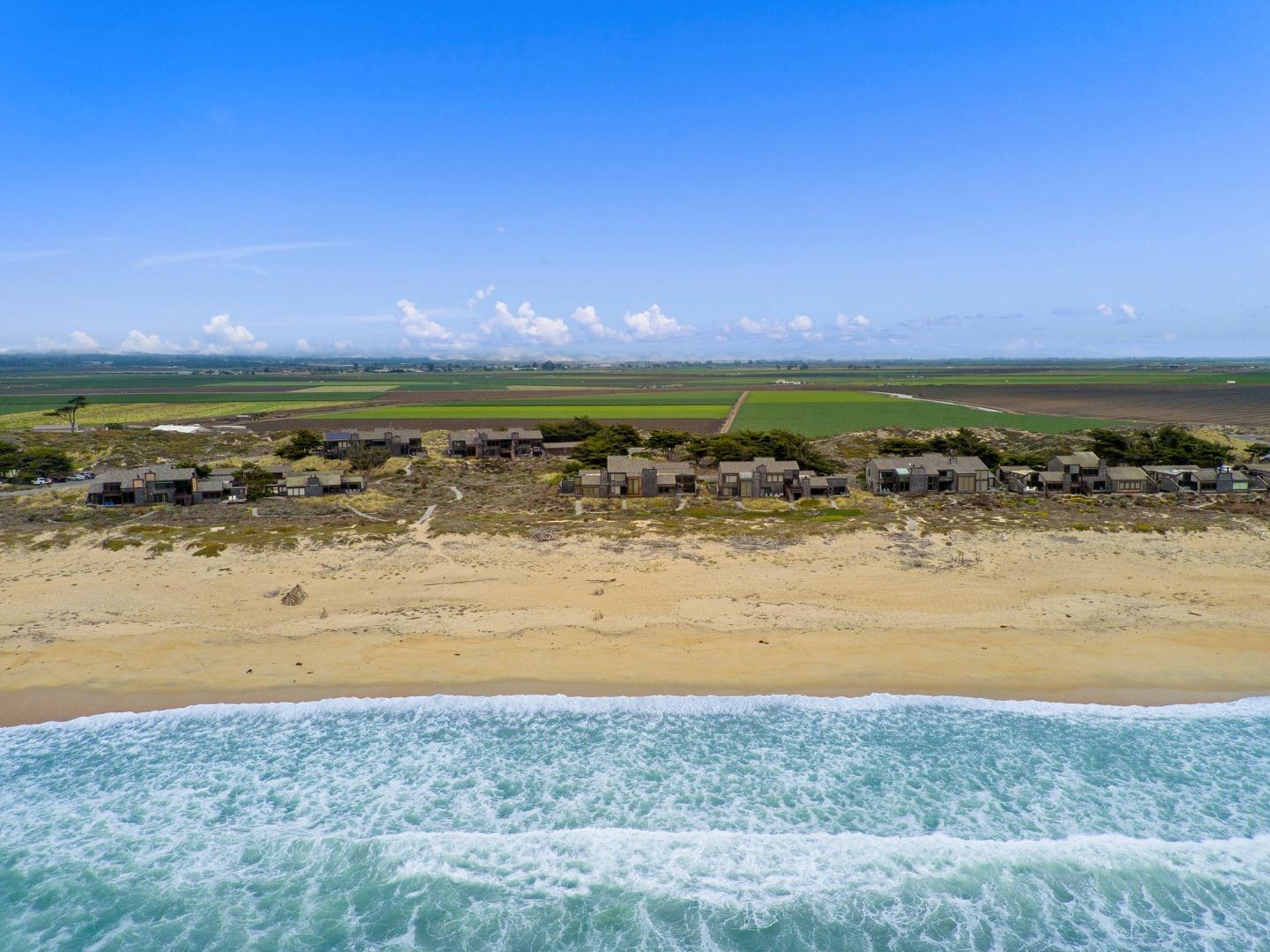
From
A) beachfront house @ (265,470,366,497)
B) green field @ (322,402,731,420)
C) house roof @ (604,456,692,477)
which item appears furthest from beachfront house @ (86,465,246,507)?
green field @ (322,402,731,420)

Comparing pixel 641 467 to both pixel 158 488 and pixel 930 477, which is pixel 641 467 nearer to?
pixel 930 477

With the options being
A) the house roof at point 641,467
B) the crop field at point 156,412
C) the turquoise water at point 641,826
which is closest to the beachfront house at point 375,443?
the house roof at point 641,467

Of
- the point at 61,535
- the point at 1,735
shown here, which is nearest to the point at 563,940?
the point at 1,735

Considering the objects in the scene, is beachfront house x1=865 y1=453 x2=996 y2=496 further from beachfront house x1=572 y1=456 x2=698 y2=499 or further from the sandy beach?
beachfront house x1=572 y1=456 x2=698 y2=499

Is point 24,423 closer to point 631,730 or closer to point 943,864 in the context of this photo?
point 631,730

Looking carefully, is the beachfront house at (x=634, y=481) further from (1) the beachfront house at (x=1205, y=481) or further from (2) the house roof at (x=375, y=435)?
(1) the beachfront house at (x=1205, y=481)

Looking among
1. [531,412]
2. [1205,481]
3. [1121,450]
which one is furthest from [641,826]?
[531,412]
